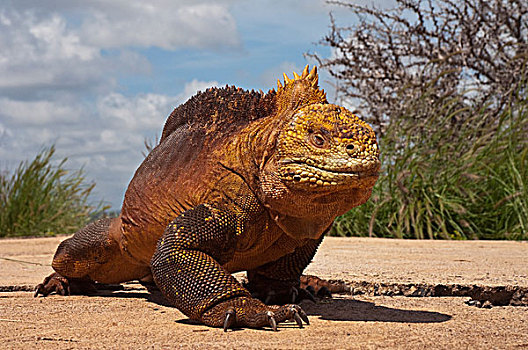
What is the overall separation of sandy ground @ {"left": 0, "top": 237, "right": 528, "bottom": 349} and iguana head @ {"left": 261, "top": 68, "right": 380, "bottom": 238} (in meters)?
0.59

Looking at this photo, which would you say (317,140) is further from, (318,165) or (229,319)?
(229,319)

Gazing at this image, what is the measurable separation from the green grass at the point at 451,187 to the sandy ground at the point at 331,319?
302 cm

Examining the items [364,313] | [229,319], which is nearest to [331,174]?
[229,319]

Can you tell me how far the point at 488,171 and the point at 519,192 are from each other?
30.0 inches

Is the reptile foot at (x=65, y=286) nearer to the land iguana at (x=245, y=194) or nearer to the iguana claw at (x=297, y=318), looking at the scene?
the land iguana at (x=245, y=194)

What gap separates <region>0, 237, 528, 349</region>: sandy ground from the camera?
8.67ft

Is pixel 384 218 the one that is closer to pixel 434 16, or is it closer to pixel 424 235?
pixel 424 235

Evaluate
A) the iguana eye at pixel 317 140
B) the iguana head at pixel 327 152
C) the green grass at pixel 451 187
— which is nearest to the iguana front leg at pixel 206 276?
the iguana head at pixel 327 152

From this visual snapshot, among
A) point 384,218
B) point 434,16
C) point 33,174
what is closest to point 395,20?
point 434,16

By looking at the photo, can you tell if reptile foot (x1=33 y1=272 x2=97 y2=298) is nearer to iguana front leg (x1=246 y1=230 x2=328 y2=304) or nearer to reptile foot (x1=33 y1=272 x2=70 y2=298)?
reptile foot (x1=33 y1=272 x2=70 y2=298)

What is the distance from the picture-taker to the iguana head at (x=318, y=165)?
2.78 metres

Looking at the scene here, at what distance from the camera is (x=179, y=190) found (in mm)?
3436

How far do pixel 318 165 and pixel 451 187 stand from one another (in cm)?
698

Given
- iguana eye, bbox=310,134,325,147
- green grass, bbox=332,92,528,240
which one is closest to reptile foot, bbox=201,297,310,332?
iguana eye, bbox=310,134,325,147
